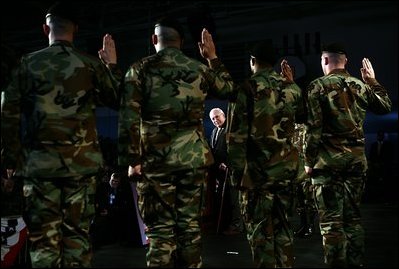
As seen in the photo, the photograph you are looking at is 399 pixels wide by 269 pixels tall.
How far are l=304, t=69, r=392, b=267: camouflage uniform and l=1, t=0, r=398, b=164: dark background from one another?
808 cm

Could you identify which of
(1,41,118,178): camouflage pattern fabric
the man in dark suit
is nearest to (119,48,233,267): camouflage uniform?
(1,41,118,178): camouflage pattern fabric

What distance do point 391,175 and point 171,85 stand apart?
31.8 feet

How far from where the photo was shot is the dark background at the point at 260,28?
41.4 feet

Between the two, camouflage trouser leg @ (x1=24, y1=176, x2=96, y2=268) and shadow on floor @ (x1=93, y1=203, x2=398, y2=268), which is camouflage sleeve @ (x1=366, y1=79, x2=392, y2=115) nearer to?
shadow on floor @ (x1=93, y1=203, x2=398, y2=268)

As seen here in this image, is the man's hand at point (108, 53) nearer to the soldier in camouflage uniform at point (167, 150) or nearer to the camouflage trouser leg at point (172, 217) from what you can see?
the soldier in camouflage uniform at point (167, 150)

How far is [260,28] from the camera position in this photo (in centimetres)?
1427

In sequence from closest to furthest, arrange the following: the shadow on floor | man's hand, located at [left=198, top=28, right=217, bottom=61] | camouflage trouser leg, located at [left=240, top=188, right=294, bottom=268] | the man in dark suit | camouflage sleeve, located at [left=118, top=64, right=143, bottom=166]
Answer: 1. camouflage sleeve, located at [left=118, top=64, right=143, bottom=166]
2. camouflage trouser leg, located at [left=240, top=188, right=294, bottom=268]
3. man's hand, located at [left=198, top=28, right=217, bottom=61]
4. the shadow on floor
5. the man in dark suit

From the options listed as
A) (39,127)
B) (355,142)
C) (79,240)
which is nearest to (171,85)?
(39,127)

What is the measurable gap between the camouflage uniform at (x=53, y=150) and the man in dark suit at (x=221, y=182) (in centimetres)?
355

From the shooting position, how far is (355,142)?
381 cm

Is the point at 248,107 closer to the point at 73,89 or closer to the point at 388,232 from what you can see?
the point at 73,89

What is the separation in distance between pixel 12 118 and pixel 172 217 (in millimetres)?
1133

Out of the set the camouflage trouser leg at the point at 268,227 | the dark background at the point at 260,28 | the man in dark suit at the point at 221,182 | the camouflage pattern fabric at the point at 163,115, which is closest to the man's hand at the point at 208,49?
the camouflage pattern fabric at the point at 163,115

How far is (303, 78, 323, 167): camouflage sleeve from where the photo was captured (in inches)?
146
